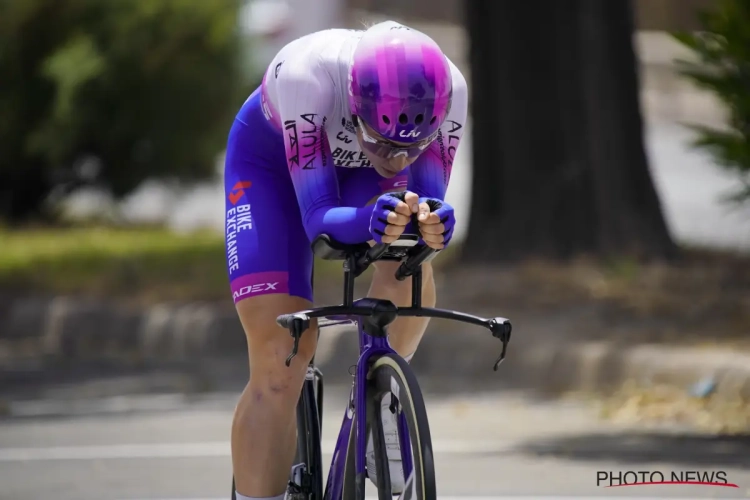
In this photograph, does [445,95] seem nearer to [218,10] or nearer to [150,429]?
[150,429]

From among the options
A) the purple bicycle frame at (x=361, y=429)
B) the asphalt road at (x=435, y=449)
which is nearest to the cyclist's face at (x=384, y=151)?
the purple bicycle frame at (x=361, y=429)

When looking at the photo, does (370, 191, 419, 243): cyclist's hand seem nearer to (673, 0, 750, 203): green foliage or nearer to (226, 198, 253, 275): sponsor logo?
(226, 198, 253, 275): sponsor logo

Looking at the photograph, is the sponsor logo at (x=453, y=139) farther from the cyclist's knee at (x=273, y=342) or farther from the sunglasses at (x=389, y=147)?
the cyclist's knee at (x=273, y=342)

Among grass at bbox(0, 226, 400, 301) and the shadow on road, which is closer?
the shadow on road

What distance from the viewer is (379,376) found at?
4.40 m

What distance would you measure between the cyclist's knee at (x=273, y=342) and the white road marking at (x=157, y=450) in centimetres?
254

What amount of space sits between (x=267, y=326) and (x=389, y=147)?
764mm

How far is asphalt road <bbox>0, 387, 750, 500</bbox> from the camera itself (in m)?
6.47

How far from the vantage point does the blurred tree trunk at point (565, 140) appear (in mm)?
10945

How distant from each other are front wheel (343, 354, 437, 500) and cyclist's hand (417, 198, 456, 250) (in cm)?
36

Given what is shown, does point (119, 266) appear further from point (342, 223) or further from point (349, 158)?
point (342, 223)

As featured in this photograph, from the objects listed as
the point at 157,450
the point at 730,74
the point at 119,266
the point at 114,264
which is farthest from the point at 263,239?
the point at 114,264

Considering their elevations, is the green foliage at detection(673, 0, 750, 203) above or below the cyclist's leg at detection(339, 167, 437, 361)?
above

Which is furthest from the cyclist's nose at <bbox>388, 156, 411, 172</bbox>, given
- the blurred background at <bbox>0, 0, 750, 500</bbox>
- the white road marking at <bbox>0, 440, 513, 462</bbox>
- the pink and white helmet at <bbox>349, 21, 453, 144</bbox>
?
the white road marking at <bbox>0, 440, 513, 462</bbox>
